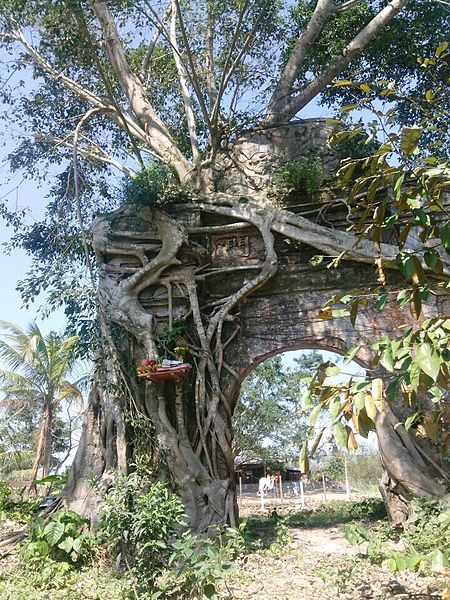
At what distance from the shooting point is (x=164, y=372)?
5.15 m

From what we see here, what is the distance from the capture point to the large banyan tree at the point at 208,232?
17.3 feet

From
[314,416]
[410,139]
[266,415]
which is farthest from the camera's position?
[266,415]

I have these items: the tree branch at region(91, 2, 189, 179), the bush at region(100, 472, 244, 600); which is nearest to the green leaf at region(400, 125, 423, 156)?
the bush at region(100, 472, 244, 600)

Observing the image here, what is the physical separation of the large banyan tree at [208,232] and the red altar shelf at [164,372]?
262 mm

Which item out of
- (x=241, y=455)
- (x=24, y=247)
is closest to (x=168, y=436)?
(x=24, y=247)

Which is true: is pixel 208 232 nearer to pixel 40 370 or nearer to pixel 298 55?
pixel 298 55

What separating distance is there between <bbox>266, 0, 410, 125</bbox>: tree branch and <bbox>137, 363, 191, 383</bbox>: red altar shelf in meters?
3.63

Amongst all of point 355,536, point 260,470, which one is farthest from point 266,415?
point 355,536

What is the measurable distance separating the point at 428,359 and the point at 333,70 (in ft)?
21.7

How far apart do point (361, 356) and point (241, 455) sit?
11.9 meters

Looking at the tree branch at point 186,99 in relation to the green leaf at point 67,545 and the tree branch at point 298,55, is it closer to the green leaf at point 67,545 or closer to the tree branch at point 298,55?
the tree branch at point 298,55

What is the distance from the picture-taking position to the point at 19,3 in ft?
18.3

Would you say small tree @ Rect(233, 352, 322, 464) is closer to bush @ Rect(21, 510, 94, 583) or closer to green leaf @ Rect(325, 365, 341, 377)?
bush @ Rect(21, 510, 94, 583)

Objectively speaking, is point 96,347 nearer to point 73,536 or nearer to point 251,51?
point 73,536
